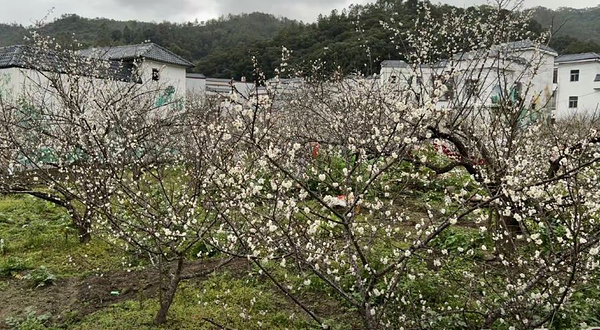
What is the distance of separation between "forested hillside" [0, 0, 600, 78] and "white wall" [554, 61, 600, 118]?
3.10 m

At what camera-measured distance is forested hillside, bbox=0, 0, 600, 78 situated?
22.2m

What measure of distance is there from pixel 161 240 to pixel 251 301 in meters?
1.20

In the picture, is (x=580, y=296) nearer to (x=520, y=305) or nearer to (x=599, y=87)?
(x=520, y=305)

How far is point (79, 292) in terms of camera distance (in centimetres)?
538

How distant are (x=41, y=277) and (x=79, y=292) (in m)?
0.70

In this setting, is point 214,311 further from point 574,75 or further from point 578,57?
point 574,75

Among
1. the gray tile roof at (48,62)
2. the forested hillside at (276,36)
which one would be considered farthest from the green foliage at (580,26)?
the gray tile roof at (48,62)

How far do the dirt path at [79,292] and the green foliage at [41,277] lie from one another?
0.23 feet

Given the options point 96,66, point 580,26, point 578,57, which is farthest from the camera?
point 580,26

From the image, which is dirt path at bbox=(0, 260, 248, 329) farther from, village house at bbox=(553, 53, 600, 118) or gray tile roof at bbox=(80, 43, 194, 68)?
village house at bbox=(553, 53, 600, 118)

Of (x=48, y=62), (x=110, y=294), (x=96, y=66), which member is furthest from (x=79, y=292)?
(x=96, y=66)

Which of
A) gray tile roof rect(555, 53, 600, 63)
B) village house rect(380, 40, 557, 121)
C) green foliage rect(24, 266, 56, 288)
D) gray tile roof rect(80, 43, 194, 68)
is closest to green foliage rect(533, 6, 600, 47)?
gray tile roof rect(555, 53, 600, 63)

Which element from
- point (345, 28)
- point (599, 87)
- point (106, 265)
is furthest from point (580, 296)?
point (599, 87)

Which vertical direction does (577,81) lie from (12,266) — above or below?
above
